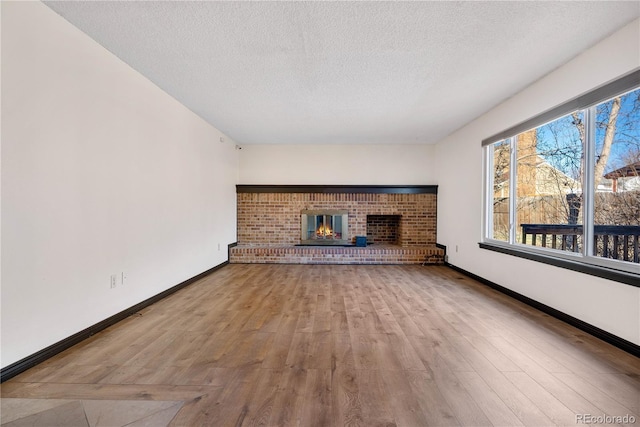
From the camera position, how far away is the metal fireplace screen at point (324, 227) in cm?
577

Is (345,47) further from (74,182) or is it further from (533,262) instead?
(533,262)

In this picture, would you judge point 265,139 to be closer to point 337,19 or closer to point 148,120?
point 148,120

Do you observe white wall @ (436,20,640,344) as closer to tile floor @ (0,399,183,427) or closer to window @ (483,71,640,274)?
window @ (483,71,640,274)

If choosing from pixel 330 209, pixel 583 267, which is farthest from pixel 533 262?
pixel 330 209

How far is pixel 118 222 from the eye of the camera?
2.52m

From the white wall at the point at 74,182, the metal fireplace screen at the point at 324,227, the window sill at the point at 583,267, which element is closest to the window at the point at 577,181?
the window sill at the point at 583,267

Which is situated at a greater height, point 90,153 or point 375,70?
point 375,70

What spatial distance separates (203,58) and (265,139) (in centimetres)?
291

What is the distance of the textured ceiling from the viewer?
6.17ft

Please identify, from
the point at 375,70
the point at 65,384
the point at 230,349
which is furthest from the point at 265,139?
the point at 65,384

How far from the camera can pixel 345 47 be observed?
229 cm

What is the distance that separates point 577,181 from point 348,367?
111 inches

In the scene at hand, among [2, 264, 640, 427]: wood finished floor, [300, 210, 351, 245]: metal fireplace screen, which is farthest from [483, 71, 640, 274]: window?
[300, 210, 351, 245]: metal fireplace screen

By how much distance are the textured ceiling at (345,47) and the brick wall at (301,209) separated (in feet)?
7.73
